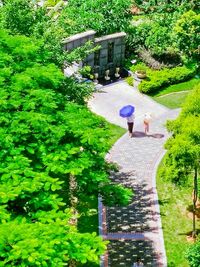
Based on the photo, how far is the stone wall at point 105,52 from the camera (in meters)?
43.8

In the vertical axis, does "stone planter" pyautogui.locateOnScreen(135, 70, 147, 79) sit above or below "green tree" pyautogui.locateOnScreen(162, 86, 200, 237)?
below

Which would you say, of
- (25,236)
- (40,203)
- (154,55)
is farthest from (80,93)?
(154,55)

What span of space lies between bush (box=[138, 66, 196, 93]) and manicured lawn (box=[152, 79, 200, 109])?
0.42 metres

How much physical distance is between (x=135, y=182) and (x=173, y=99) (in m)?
11.3

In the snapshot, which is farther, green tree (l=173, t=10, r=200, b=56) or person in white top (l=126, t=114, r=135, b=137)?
green tree (l=173, t=10, r=200, b=56)

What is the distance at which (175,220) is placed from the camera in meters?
29.5

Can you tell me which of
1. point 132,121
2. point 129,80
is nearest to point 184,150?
point 132,121

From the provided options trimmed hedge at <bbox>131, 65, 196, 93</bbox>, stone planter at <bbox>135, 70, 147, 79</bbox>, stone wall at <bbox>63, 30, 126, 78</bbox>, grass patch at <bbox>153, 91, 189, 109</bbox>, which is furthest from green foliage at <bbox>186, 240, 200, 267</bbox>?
stone wall at <bbox>63, 30, 126, 78</bbox>

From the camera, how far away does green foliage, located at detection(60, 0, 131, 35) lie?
45.5 metres

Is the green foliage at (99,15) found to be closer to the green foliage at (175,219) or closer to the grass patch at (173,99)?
the grass patch at (173,99)

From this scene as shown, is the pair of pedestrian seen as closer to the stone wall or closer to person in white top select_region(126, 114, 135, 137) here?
person in white top select_region(126, 114, 135, 137)

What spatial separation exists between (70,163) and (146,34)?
94.8 feet

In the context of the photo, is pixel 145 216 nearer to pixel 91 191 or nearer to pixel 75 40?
pixel 91 191

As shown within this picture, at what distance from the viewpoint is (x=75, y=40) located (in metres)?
42.9
